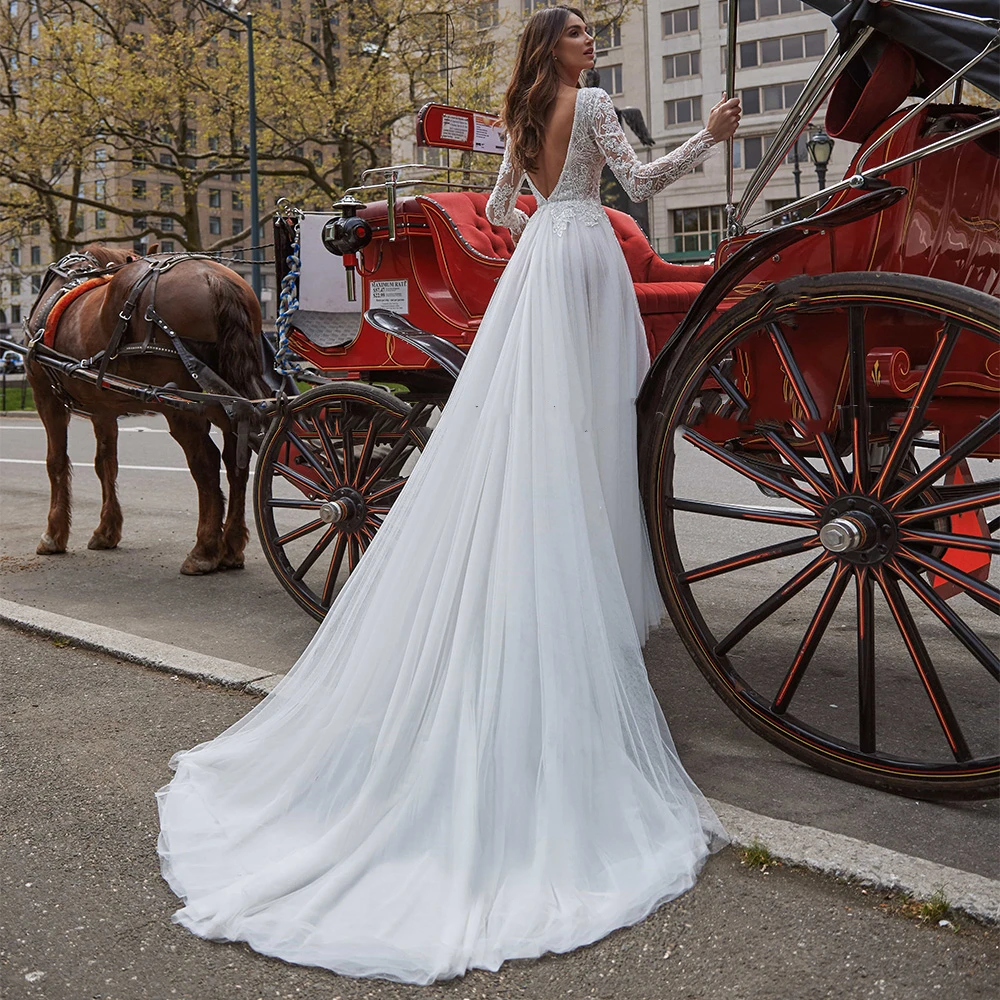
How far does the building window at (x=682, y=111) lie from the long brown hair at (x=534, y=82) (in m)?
41.4

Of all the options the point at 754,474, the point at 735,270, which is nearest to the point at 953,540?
the point at 754,474

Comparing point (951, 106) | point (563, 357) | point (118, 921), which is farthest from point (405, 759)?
point (951, 106)

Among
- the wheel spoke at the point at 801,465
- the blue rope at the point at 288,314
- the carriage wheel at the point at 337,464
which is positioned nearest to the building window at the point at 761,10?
the blue rope at the point at 288,314

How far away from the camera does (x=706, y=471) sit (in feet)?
31.8

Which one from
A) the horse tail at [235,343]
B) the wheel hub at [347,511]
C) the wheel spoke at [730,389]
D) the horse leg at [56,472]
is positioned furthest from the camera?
the horse leg at [56,472]

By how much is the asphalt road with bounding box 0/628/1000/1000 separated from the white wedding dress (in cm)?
6

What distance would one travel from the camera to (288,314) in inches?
209

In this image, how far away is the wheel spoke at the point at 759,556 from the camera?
309 cm

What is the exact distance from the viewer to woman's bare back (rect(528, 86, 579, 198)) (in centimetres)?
355

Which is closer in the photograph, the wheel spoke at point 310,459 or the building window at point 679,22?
the wheel spoke at point 310,459

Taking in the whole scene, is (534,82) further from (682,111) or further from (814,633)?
(682,111)

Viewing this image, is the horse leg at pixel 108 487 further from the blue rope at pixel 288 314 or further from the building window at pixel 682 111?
the building window at pixel 682 111

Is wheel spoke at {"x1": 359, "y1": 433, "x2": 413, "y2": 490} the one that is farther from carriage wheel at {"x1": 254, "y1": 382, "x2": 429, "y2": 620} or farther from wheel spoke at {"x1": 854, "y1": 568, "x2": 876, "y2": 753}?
wheel spoke at {"x1": 854, "y1": 568, "x2": 876, "y2": 753}

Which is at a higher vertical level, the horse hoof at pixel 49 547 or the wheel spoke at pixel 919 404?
the wheel spoke at pixel 919 404
